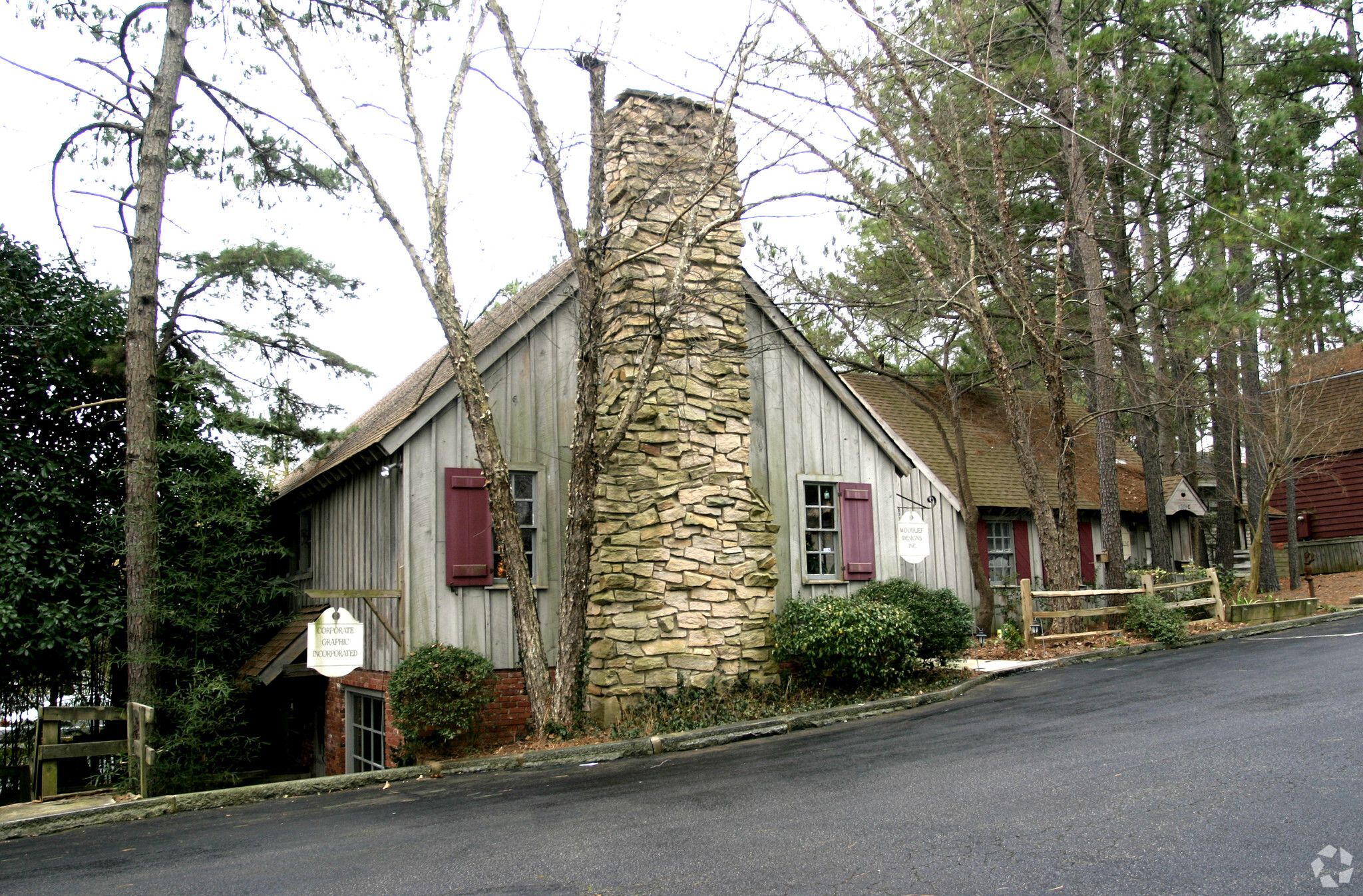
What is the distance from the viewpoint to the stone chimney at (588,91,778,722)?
11.0 m

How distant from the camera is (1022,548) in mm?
19547

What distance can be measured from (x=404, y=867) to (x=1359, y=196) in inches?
968

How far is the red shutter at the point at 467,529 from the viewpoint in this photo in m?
11.0

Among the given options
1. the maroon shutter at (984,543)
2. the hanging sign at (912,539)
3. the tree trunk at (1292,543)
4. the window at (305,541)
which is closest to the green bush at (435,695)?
the window at (305,541)

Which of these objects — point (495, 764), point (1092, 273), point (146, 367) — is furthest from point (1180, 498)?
point (146, 367)

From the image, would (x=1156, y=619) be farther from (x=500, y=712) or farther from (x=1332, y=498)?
(x=1332, y=498)

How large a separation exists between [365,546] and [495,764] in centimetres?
387

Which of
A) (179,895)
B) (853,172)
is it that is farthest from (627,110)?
(179,895)

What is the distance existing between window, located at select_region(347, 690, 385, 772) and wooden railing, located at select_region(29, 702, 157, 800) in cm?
273

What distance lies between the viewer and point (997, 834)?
218 inches

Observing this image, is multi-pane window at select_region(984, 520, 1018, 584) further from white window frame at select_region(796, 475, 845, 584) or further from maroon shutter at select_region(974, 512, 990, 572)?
white window frame at select_region(796, 475, 845, 584)

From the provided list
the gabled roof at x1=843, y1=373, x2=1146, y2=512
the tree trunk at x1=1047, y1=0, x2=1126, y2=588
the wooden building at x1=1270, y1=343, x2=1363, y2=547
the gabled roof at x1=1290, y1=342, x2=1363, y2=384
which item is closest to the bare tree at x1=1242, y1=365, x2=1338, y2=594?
the gabled roof at x1=1290, y1=342, x2=1363, y2=384

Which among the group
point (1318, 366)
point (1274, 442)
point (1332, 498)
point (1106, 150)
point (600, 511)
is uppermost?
point (1106, 150)

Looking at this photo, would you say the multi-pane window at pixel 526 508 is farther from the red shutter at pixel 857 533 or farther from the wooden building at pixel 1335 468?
the wooden building at pixel 1335 468
